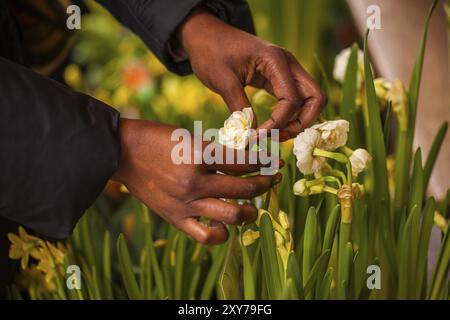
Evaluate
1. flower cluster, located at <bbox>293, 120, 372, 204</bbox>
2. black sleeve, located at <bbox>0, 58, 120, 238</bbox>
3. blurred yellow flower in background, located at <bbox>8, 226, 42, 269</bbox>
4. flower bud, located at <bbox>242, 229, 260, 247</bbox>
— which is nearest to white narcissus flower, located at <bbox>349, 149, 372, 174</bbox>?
flower cluster, located at <bbox>293, 120, 372, 204</bbox>

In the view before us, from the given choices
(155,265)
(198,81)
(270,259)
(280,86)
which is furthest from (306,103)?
(198,81)

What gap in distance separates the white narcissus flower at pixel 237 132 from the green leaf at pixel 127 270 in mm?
172

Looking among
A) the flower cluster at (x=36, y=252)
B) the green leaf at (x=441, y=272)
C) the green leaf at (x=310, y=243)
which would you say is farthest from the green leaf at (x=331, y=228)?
the flower cluster at (x=36, y=252)

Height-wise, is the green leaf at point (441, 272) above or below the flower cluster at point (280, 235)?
below

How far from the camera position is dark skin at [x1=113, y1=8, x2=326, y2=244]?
51 centimetres

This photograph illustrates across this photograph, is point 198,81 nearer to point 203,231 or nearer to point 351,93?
point 351,93

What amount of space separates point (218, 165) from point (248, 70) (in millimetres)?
131

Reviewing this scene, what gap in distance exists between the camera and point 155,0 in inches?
26.6

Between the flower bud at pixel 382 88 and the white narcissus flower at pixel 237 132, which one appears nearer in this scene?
the white narcissus flower at pixel 237 132

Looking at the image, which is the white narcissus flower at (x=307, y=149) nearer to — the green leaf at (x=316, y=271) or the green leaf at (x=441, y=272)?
the green leaf at (x=316, y=271)

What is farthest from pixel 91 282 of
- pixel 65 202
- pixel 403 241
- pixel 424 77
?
pixel 424 77

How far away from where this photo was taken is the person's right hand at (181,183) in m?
0.51

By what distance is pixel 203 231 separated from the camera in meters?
0.52

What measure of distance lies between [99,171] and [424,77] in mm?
532
